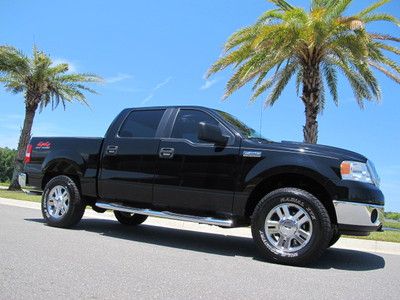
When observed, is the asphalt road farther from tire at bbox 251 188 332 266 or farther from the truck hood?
the truck hood

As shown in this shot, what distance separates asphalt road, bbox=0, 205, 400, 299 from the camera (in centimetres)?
429

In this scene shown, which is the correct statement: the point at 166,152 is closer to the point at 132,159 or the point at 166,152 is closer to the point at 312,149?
the point at 132,159

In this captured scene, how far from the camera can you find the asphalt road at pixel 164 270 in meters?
4.29

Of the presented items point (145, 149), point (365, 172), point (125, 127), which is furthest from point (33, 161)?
point (365, 172)

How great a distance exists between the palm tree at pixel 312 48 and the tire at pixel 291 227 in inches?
372

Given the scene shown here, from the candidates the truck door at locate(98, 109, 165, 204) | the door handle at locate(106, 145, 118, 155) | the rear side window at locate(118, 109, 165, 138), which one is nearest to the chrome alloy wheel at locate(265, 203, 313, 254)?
the truck door at locate(98, 109, 165, 204)

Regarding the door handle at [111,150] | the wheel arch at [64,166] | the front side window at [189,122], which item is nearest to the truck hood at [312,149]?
the front side window at [189,122]

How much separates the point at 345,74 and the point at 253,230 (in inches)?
520

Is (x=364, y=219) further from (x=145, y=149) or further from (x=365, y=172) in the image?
(x=145, y=149)

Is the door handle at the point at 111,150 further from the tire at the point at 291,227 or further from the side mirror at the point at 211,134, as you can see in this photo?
the tire at the point at 291,227

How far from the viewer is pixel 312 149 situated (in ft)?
20.0

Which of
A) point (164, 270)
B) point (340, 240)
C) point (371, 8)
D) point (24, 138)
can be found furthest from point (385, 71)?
point (24, 138)

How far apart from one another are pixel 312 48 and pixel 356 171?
1068 cm

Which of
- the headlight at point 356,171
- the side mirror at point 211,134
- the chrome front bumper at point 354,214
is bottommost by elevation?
the chrome front bumper at point 354,214
